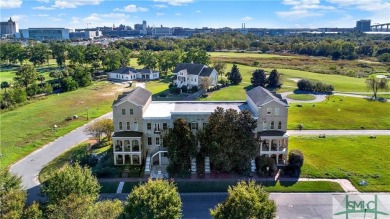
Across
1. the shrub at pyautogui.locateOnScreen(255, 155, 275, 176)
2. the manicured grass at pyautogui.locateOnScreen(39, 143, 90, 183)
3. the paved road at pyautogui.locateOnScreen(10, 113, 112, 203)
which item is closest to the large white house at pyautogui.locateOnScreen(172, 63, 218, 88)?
the paved road at pyautogui.locateOnScreen(10, 113, 112, 203)

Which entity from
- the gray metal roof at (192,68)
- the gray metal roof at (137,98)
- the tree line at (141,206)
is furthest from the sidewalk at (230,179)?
the gray metal roof at (192,68)

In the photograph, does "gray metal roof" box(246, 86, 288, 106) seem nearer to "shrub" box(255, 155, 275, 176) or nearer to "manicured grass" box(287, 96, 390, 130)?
"shrub" box(255, 155, 275, 176)

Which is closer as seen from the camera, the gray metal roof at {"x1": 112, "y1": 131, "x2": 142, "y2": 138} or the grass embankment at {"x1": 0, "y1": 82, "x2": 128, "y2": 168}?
the gray metal roof at {"x1": 112, "y1": 131, "x2": 142, "y2": 138}

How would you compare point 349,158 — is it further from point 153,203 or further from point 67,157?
point 67,157

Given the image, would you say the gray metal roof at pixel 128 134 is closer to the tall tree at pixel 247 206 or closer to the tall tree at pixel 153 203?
the tall tree at pixel 153 203

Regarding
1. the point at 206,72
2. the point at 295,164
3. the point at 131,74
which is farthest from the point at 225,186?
the point at 131,74

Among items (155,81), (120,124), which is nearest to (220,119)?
(120,124)
